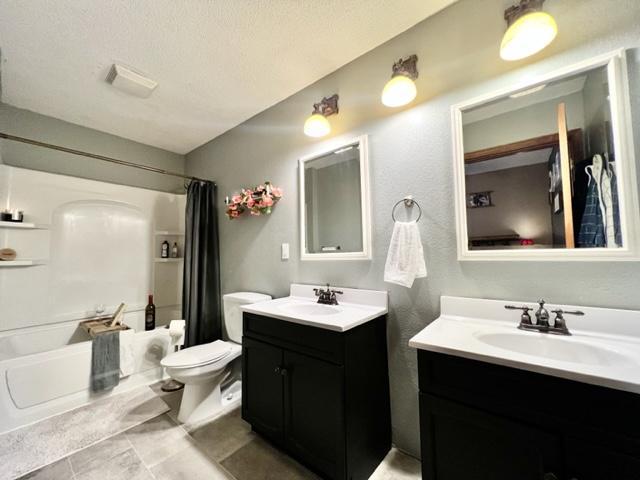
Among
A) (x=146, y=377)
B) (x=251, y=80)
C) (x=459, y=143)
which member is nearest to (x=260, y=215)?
(x=251, y=80)

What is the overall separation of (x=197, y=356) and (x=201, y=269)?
90 cm

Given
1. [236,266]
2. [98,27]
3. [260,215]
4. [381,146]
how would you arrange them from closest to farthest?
[98,27] → [381,146] → [260,215] → [236,266]

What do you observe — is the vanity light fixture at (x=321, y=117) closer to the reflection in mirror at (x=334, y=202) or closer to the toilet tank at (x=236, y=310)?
the reflection in mirror at (x=334, y=202)

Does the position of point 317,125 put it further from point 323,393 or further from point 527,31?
point 323,393

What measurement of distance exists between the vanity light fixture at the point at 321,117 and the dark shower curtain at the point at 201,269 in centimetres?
Answer: 137

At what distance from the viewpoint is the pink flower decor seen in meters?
1.98

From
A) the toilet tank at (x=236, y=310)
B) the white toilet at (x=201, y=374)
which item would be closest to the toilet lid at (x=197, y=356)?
the white toilet at (x=201, y=374)

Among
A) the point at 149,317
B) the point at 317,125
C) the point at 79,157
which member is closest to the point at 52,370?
the point at 149,317

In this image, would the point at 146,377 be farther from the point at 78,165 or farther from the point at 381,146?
the point at 381,146

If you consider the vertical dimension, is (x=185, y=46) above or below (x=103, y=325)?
above

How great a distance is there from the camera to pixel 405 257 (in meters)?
1.29

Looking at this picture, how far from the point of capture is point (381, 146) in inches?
59.4

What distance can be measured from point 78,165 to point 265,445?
2.88 meters

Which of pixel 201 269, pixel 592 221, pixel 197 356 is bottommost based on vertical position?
pixel 197 356
